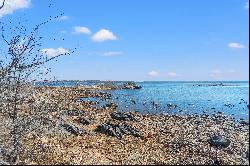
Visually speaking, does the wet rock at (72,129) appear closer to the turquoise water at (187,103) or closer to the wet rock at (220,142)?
the wet rock at (220,142)

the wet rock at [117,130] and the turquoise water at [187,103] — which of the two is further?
the turquoise water at [187,103]

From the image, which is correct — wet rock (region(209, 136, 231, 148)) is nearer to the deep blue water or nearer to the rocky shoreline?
the rocky shoreline

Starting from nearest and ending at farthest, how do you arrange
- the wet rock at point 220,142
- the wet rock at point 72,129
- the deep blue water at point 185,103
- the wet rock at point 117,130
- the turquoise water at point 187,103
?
the wet rock at point 220,142 → the wet rock at point 72,129 → the wet rock at point 117,130 → the deep blue water at point 185,103 → the turquoise water at point 187,103

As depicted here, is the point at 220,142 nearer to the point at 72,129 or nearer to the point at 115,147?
the point at 115,147

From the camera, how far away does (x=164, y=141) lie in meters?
21.1

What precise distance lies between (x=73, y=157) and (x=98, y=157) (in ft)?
3.36

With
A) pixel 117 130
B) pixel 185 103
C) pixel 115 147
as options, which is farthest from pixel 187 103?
pixel 115 147

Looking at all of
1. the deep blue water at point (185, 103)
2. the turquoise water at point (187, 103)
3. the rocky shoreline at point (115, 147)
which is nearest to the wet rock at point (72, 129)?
the rocky shoreline at point (115, 147)

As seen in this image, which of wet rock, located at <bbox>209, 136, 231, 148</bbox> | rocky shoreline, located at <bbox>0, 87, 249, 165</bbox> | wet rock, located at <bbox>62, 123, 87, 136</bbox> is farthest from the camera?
wet rock, located at <bbox>62, 123, 87, 136</bbox>

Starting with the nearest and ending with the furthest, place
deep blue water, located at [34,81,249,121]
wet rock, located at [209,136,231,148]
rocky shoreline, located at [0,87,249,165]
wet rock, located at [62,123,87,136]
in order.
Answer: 1. rocky shoreline, located at [0,87,249,165]
2. wet rock, located at [209,136,231,148]
3. wet rock, located at [62,123,87,136]
4. deep blue water, located at [34,81,249,121]

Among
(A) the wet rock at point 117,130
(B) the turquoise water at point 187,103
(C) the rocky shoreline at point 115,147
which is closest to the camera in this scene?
(C) the rocky shoreline at point 115,147

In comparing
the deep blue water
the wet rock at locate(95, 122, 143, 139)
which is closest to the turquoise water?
the deep blue water

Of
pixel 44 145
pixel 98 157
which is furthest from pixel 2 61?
pixel 98 157

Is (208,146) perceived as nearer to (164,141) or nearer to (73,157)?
(164,141)
